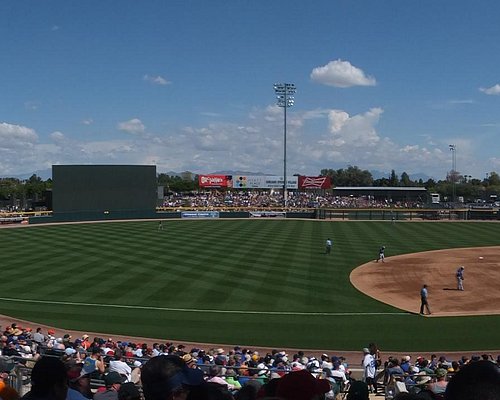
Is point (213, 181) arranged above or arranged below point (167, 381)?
above

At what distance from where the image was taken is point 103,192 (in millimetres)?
72938

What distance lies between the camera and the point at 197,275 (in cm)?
3105

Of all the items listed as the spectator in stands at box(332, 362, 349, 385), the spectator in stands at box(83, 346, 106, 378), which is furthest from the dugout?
the spectator in stands at box(332, 362, 349, 385)

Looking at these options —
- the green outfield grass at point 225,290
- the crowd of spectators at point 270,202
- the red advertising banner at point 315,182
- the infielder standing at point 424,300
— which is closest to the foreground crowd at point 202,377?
the green outfield grass at point 225,290

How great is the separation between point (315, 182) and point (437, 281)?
80585 millimetres

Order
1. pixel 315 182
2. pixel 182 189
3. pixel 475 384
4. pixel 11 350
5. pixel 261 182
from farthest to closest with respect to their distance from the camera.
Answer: pixel 182 189 → pixel 261 182 → pixel 315 182 → pixel 11 350 → pixel 475 384

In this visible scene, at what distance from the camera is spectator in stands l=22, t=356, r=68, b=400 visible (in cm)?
407

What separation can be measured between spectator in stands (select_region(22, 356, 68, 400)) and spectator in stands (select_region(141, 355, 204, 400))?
1.26 meters

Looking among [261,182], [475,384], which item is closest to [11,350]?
[475,384]

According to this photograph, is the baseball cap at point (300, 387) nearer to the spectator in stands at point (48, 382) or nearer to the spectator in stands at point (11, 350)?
the spectator in stands at point (48, 382)

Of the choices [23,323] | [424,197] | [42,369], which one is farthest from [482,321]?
[424,197]

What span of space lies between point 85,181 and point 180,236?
26583 millimetres

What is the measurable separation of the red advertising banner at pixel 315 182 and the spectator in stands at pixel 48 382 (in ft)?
346

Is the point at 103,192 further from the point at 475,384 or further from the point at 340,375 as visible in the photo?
the point at 475,384
